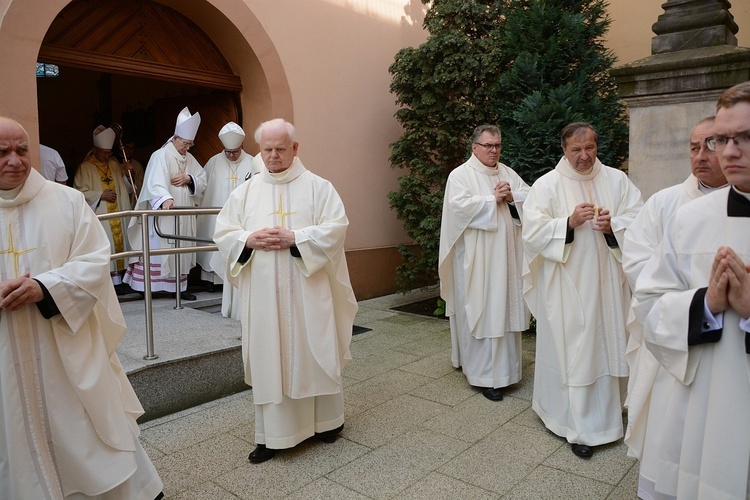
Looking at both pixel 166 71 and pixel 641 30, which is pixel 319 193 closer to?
pixel 166 71

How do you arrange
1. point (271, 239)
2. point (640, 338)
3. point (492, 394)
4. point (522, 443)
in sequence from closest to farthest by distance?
point (640, 338) → point (271, 239) → point (522, 443) → point (492, 394)

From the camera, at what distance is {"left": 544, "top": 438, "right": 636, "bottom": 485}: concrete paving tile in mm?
3338

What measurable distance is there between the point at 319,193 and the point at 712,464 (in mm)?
2628

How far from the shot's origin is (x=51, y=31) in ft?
18.1

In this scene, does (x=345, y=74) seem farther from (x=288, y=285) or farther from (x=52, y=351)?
(x=52, y=351)

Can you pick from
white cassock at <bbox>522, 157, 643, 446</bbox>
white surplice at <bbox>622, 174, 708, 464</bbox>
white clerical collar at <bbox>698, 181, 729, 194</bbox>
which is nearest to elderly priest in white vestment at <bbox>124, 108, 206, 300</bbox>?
white cassock at <bbox>522, 157, 643, 446</bbox>

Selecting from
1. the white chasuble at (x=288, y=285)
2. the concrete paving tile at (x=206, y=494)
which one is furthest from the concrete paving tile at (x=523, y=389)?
the concrete paving tile at (x=206, y=494)

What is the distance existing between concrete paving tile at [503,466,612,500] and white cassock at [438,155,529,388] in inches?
52.8

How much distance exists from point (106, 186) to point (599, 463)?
19.9 feet

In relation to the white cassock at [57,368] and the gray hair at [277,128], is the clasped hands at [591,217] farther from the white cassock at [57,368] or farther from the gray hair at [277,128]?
the white cassock at [57,368]

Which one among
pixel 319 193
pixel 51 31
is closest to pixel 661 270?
pixel 319 193

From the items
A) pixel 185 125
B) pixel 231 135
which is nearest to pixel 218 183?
pixel 231 135

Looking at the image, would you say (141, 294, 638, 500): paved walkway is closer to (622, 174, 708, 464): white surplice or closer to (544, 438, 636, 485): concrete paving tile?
(544, 438, 636, 485): concrete paving tile

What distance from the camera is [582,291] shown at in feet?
12.5
